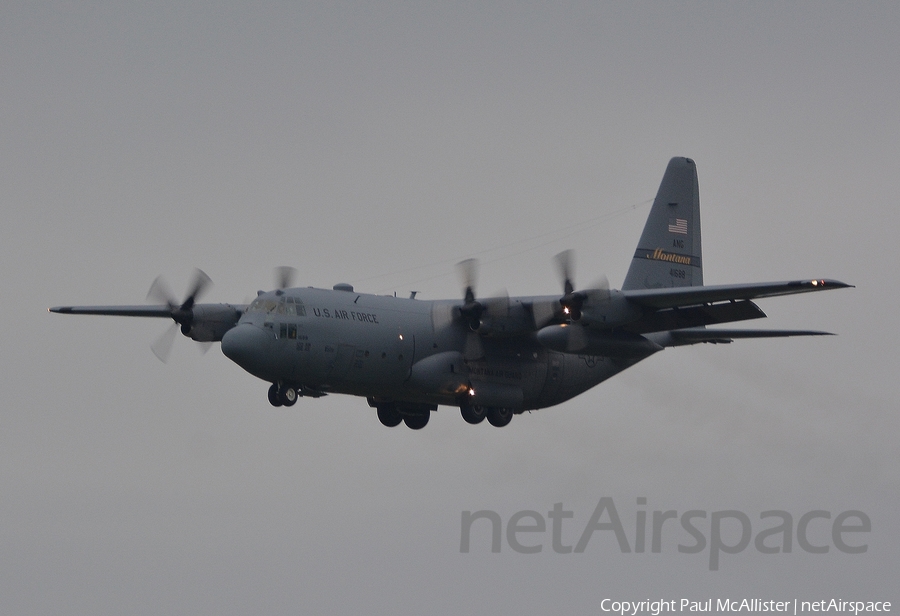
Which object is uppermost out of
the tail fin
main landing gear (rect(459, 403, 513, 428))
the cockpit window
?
the tail fin

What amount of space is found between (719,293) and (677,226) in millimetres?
7647

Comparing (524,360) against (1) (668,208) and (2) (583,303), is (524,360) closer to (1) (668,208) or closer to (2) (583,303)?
(2) (583,303)

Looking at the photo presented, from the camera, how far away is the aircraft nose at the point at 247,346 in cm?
2811

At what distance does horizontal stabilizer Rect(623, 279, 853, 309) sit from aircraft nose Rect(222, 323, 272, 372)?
8297 millimetres

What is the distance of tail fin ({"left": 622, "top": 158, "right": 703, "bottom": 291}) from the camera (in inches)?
1357

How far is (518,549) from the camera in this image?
29219 millimetres

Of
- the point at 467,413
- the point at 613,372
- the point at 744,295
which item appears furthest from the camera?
the point at 613,372

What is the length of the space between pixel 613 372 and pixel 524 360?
3.17 m

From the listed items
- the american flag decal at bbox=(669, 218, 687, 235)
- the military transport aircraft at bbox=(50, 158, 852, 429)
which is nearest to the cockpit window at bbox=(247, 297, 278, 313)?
the military transport aircraft at bbox=(50, 158, 852, 429)

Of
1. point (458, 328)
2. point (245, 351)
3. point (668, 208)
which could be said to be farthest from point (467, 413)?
point (668, 208)

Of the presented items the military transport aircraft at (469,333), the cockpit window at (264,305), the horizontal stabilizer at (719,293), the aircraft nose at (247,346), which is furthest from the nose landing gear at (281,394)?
the horizontal stabilizer at (719,293)

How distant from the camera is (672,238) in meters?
35.1

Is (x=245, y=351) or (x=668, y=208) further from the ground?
(x=668, y=208)

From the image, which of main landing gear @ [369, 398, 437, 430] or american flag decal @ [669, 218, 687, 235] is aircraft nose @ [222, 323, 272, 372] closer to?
main landing gear @ [369, 398, 437, 430]
